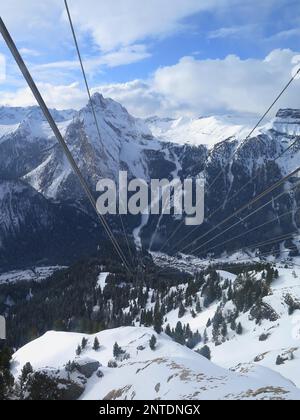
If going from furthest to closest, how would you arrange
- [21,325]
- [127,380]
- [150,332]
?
[21,325] < [150,332] < [127,380]

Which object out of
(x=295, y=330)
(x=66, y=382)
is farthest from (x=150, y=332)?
(x=66, y=382)

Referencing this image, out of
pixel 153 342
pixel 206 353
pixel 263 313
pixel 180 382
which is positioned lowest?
pixel 206 353

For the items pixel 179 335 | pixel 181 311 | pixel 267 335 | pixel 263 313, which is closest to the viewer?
pixel 267 335

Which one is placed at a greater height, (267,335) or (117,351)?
(267,335)

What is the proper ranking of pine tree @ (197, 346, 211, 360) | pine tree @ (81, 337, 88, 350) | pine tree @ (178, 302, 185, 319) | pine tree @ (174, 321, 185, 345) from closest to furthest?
pine tree @ (81, 337, 88, 350) → pine tree @ (197, 346, 211, 360) → pine tree @ (174, 321, 185, 345) → pine tree @ (178, 302, 185, 319)

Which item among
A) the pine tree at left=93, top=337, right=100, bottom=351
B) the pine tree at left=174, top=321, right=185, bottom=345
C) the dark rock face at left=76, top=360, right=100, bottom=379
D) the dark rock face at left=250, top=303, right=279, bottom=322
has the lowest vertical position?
the pine tree at left=174, top=321, right=185, bottom=345

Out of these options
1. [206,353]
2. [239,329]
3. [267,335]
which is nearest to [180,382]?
[206,353]

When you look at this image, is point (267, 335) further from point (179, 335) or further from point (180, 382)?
point (180, 382)

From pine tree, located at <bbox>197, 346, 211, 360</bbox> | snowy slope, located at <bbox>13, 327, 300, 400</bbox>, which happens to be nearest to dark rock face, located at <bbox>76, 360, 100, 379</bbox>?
snowy slope, located at <bbox>13, 327, 300, 400</bbox>

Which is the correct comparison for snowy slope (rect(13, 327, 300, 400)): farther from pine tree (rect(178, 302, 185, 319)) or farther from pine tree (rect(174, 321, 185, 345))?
pine tree (rect(178, 302, 185, 319))

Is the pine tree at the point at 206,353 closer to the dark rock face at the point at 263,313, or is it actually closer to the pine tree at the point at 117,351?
the dark rock face at the point at 263,313
